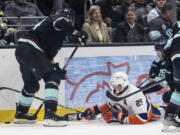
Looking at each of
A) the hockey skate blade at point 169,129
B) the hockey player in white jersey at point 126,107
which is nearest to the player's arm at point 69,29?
the hockey player in white jersey at point 126,107

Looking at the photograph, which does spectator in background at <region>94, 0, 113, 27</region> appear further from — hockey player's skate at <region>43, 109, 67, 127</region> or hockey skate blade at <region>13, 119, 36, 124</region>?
hockey player's skate at <region>43, 109, 67, 127</region>

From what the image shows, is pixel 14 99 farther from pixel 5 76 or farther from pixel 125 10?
pixel 125 10

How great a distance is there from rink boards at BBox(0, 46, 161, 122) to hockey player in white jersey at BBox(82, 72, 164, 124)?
2.52ft

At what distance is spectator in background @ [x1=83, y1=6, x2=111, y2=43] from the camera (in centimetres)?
820

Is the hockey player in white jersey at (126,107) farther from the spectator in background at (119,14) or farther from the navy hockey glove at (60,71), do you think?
the spectator in background at (119,14)

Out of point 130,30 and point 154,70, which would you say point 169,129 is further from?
point 130,30

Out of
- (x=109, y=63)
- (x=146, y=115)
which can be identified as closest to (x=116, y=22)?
(x=109, y=63)

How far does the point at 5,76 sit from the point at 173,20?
6.69 feet

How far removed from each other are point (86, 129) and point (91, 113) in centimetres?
86

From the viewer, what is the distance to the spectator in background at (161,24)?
802 cm

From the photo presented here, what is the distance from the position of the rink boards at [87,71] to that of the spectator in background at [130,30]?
21 centimetres

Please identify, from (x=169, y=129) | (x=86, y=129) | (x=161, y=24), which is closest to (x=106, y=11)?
(x=161, y=24)

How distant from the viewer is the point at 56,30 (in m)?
7.18

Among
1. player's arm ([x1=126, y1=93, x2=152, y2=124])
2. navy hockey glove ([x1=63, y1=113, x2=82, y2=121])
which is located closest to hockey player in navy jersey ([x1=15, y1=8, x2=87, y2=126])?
navy hockey glove ([x1=63, y1=113, x2=82, y2=121])
